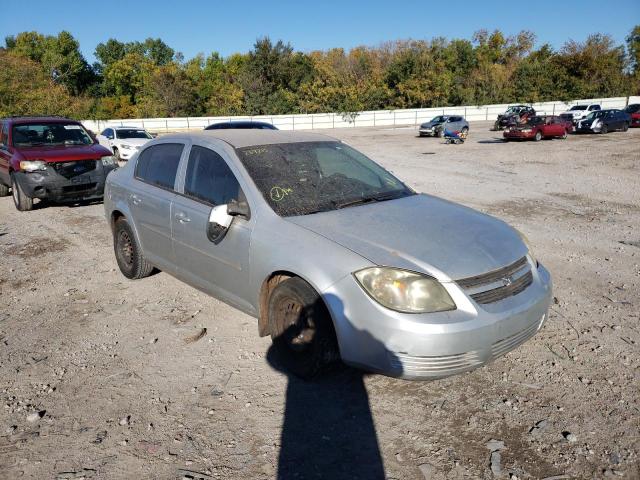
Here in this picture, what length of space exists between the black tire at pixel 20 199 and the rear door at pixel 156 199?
565cm

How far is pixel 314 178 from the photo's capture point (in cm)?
411

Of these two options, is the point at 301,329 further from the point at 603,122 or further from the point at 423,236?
the point at 603,122

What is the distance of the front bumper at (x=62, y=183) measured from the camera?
30.3ft

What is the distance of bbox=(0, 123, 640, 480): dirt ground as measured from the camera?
8.63ft

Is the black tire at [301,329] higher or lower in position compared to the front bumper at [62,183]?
lower

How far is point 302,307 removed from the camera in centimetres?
320

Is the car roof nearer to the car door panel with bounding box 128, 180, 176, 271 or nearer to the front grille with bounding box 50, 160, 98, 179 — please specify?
the car door panel with bounding box 128, 180, 176, 271

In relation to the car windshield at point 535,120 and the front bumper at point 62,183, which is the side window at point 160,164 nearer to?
the front bumper at point 62,183

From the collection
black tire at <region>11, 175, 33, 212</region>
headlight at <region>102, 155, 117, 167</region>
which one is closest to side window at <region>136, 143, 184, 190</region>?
headlight at <region>102, 155, 117, 167</region>

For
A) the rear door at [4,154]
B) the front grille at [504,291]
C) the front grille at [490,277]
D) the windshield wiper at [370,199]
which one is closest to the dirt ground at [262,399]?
the front grille at [504,291]

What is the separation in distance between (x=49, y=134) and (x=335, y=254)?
930cm

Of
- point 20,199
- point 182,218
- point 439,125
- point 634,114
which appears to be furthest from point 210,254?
point 634,114

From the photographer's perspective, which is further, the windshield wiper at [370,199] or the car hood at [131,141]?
the car hood at [131,141]

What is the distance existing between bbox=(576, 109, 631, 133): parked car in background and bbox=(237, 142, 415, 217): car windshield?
3141 centimetres
